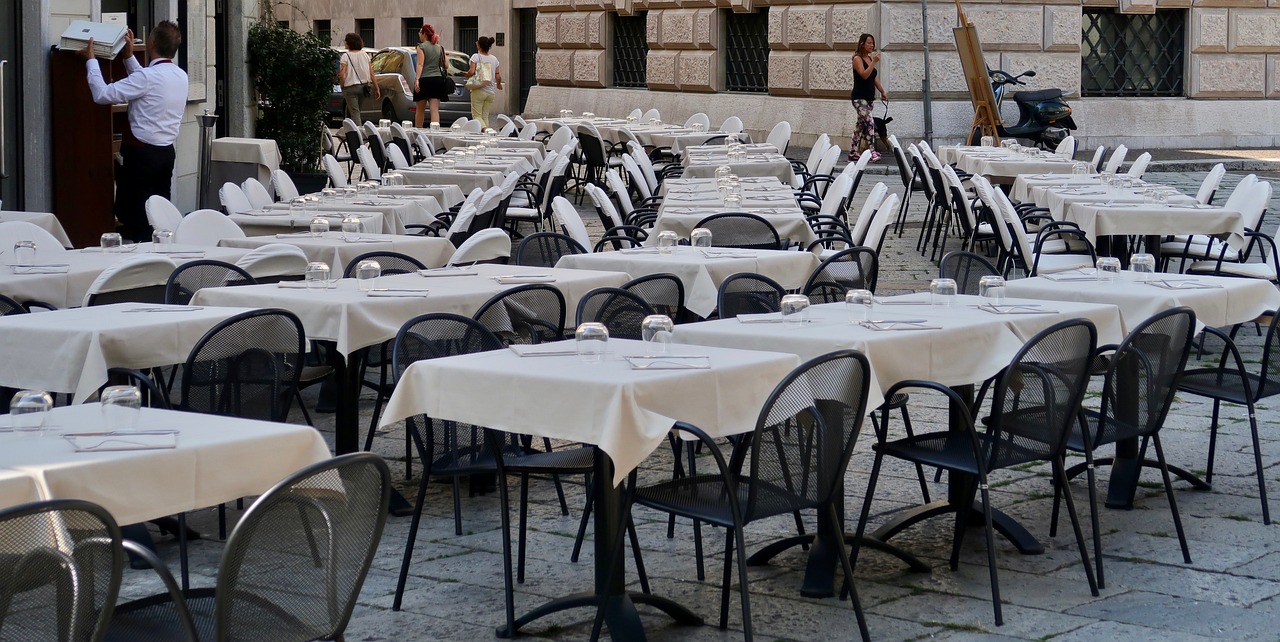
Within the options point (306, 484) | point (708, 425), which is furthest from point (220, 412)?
point (306, 484)

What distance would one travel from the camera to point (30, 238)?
23.4 feet

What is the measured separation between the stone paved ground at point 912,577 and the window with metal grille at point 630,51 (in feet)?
69.2

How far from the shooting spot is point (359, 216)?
347 inches

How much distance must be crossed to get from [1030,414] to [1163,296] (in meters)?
1.50

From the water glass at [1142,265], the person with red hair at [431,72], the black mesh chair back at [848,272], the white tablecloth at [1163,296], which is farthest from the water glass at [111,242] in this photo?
the person with red hair at [431,72]

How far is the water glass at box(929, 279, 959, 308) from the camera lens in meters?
5.60

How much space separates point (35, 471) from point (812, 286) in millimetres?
3931

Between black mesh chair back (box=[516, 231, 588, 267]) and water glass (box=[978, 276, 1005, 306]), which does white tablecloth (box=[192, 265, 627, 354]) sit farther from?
water glass (box=[978, 276, 1005, 306])

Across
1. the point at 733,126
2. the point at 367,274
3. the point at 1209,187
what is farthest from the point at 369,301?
the point at 733,126

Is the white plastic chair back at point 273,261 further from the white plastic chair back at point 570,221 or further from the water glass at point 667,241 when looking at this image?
the white plastic chair back at point 570,221

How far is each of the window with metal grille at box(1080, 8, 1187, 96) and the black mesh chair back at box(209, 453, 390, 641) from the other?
19387mm

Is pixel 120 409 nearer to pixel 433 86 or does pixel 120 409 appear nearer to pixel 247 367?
pixel 247 367

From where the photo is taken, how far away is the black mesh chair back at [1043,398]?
454 centimetres

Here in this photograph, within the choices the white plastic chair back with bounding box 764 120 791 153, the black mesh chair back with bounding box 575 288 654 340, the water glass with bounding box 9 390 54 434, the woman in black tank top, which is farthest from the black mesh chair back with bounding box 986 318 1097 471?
the woman in black tank top
